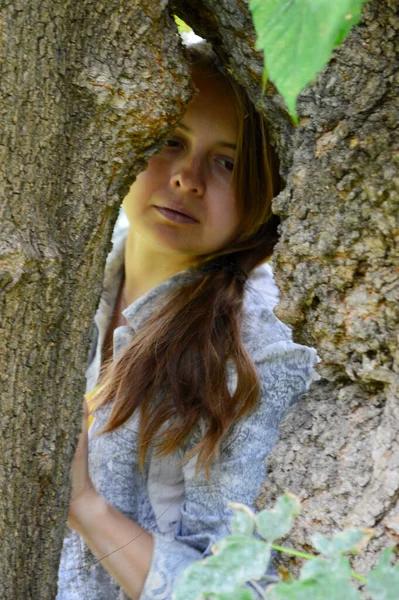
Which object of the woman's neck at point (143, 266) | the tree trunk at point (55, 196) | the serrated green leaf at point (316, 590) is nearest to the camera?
the serrated green leaf at point (316, 590)

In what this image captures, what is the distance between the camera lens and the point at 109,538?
1.70 meters

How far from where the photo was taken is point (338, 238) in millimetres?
1227

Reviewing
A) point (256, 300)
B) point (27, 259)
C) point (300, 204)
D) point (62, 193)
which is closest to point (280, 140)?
point (300, 204)

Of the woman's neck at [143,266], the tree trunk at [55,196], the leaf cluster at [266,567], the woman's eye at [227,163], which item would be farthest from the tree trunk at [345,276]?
the woman's neck at [143,266]

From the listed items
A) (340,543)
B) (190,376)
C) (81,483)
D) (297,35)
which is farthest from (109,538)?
(297,35)

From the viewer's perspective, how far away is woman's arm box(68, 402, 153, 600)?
1.67 meters

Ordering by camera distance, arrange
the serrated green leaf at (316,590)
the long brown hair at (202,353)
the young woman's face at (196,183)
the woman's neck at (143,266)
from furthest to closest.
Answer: the woman's neck at (143,266) < the young woman's face at (196,183) < the long brown hair at (202,353) < the serrated green leaf at (316,590)

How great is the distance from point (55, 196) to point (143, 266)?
43.4 inches

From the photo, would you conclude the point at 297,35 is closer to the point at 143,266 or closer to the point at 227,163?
the point at 227,163

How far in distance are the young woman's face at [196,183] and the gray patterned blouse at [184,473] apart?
0.51 ft

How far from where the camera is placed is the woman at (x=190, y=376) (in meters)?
1.70

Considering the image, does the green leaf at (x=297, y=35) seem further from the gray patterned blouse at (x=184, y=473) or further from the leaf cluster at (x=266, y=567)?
the gray patterned blouse at (x=184, y=473)

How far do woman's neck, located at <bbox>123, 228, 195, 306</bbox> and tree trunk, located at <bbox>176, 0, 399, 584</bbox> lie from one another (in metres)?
0.89

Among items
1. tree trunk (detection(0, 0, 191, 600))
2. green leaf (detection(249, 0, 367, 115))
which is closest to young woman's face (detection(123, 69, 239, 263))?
tree trunk (detection(0, 0, 191, 600))
